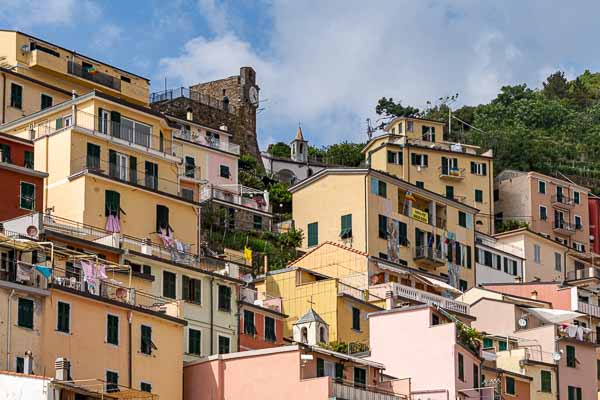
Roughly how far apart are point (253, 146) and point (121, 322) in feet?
218

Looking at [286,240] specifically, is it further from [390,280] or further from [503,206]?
[503,206]

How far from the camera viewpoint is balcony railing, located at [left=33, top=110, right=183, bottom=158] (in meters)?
72.6

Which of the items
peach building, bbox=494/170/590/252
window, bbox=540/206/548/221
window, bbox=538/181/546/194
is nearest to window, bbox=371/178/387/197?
peach building, bbox=494/170/590/252

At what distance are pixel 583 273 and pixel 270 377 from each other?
6015cm

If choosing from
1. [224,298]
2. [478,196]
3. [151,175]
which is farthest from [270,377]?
[478,196]

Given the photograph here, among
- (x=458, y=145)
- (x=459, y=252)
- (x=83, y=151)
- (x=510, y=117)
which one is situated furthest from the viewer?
(x=510, y=117)

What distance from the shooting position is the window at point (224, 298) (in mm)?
65250

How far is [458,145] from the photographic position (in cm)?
11819

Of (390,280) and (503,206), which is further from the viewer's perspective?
(503,206)

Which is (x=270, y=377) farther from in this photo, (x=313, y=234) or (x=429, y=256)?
(x=429, y=256)

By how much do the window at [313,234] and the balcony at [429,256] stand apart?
621 centimetres

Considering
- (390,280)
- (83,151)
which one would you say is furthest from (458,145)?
(83,151)

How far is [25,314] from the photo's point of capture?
167 ft

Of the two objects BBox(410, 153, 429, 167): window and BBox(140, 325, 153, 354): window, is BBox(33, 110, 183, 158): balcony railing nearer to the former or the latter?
BBox(140, 325, 153, 354): window
